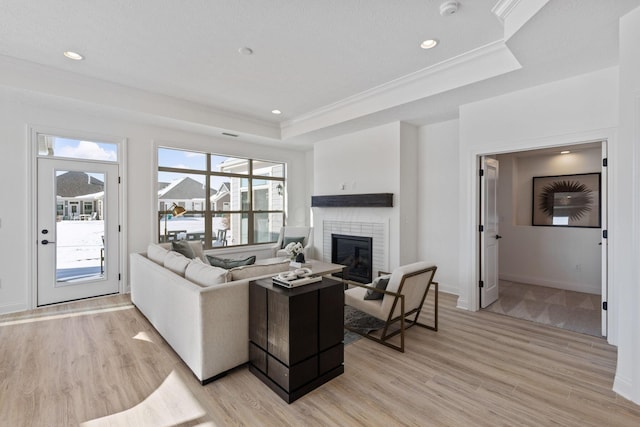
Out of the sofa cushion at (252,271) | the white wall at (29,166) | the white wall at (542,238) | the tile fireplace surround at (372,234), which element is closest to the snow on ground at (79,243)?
the white wall at (29,166)

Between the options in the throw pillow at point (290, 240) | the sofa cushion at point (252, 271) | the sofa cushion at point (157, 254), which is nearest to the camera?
the sofa cushion at point (252, 271)

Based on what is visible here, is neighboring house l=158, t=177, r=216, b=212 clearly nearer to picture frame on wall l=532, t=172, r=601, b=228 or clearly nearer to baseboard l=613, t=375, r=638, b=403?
baseboard l=613, t=375, r=638, b=403

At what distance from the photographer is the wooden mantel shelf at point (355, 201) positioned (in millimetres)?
4805

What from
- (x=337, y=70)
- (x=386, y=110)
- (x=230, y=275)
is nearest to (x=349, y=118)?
(x=386, y=110)

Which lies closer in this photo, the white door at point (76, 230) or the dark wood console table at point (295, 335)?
the dark wood console table at point (295, 335)

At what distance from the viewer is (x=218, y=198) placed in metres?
6.01

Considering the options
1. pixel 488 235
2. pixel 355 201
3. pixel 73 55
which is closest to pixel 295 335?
pixel 488 235

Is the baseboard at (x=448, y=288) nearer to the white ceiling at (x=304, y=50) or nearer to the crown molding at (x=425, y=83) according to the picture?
the white ceiling at (x=304, y=50)

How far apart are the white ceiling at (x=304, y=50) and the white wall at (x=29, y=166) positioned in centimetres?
59

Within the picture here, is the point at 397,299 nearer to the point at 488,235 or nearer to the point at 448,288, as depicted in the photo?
the point at 488,235

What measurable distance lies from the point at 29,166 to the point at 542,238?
7.99 m

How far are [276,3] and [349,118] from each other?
2.43 meters

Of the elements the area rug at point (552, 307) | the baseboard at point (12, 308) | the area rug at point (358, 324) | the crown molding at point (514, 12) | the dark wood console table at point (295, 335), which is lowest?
the area rug at point (358, 324)

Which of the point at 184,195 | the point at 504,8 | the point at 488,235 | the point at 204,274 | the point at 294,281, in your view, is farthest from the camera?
the point at 184,195
